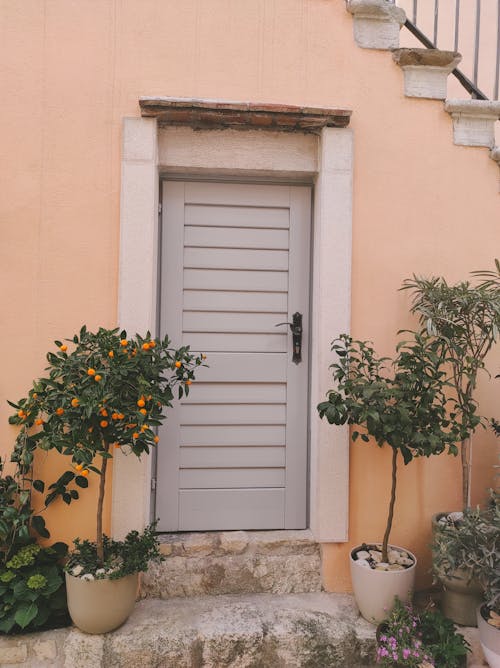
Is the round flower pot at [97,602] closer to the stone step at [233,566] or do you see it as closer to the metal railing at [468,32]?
the stone step at [233,566]

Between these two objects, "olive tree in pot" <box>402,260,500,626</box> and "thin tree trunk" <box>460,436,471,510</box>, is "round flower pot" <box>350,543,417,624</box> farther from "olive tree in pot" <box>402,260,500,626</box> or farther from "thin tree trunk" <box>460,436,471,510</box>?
"thin tree trunk" <box>460,436,471,510</box>

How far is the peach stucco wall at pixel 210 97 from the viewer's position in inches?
125

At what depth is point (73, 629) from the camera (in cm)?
287

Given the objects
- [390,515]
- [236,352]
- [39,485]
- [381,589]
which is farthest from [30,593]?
[390,515]

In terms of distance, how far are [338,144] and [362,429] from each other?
1.78 meters

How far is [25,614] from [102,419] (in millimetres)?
1095

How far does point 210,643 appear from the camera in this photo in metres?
2.80

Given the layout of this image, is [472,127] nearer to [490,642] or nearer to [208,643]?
[490,642]

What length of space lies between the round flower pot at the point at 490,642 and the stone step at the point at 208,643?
57 centimetres

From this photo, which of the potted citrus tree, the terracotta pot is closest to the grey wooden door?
the potted citrus tree

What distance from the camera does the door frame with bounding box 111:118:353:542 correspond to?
318 cm

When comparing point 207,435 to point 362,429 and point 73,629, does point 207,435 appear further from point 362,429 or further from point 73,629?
point 73,629

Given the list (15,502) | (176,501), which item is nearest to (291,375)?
(176,501)

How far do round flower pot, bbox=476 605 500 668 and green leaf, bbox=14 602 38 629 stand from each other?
226 cm
